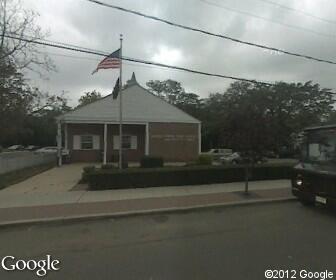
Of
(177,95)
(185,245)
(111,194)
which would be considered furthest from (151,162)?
(177,95)

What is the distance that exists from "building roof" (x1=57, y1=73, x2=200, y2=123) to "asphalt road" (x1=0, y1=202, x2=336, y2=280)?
830 inches

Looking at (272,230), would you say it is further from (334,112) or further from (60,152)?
(334,112)

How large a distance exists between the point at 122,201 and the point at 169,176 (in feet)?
11.2

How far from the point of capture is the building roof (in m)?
29.5

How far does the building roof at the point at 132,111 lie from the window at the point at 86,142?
2231mm

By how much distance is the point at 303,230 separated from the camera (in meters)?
7.70

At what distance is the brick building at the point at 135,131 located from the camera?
30141mm

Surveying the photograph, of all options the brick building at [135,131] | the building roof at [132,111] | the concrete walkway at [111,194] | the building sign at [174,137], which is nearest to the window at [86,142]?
the brick building at [135,131]

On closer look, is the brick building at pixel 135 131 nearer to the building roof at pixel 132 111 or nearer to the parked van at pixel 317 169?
the building roof at pixel 132 111

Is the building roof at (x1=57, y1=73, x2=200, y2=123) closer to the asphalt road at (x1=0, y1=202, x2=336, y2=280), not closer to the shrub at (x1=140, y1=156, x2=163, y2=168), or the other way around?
the shrub at (x1=140, y1=156, x2=163, y2=168)

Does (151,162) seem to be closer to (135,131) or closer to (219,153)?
(135,131)

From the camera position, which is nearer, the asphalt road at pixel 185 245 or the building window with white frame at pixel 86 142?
the asphalt road at pixel 185 245

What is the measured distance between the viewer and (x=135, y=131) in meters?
32.1

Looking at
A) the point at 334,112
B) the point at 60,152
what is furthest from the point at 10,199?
the point at 334,112
